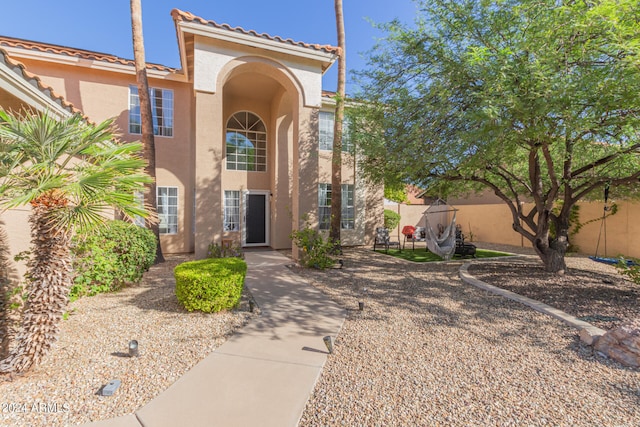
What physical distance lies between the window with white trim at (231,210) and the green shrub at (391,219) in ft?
28.5

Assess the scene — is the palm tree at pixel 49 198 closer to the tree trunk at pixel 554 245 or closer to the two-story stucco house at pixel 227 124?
the two-story stucco house at pixel 227 124

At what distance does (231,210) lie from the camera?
1259 centimetres

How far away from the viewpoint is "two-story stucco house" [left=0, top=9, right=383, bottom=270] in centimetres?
912

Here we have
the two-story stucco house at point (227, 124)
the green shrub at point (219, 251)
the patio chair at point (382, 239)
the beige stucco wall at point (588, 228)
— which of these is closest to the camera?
the green shrub at point (219, 251)

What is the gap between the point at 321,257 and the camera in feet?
29.8

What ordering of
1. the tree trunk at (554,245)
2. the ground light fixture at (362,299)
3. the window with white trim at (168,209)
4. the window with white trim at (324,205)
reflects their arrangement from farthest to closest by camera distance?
1. the window with white trim at (324,205)
2. the window with white trim at (168,209)
3. the tree trunk at (554,245)
4. the ground light fixture at (362,299)

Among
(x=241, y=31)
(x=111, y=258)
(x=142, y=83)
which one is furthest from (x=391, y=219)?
(x=111, y=258)

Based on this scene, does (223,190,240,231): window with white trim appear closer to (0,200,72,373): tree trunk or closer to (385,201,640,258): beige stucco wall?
(0,200,72,373): tree trunk

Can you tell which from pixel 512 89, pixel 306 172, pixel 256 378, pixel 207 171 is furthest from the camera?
pixel 306 172

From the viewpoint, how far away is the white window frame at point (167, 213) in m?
11.3

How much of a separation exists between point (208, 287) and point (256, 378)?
2279mm

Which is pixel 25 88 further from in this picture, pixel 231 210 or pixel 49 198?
pixel 231 210

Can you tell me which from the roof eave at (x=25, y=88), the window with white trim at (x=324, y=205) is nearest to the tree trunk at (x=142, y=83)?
the roof eave at (x=25, y=88)

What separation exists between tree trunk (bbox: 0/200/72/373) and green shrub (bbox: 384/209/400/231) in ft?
51.0
